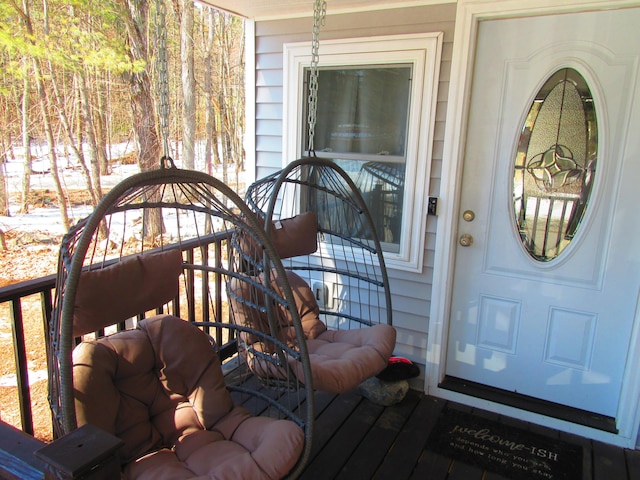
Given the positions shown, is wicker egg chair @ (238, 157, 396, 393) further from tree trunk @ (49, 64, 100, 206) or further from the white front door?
tree trunk @ (49, 64, 100, 206)

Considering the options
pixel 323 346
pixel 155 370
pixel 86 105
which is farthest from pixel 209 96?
pixel 155 370

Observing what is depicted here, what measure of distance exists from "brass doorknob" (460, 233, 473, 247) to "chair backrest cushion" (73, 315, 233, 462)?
62.1 inches

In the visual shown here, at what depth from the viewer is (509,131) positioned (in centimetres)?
252

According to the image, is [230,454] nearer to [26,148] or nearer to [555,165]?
[555,165]

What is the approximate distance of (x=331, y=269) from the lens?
2783 mm

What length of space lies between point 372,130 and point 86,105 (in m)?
6.67

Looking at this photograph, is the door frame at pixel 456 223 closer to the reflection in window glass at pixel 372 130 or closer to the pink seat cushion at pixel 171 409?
the reflection in window glass at pixel 372 130

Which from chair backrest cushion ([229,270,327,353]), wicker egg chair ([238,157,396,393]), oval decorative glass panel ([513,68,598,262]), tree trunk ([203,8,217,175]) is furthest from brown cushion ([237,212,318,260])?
tree trunk ([203,8,217,175])

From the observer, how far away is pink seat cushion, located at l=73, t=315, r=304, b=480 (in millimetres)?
1564

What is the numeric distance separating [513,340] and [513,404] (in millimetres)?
372

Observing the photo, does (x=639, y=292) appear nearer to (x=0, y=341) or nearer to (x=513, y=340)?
(x=513, y=340)

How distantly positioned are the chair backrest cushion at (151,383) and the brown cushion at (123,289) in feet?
0.45

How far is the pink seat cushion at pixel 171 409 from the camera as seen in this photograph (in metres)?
1.56

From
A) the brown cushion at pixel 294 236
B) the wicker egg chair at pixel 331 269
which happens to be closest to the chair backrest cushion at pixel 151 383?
the wicker egg chair at pixel 331 269
